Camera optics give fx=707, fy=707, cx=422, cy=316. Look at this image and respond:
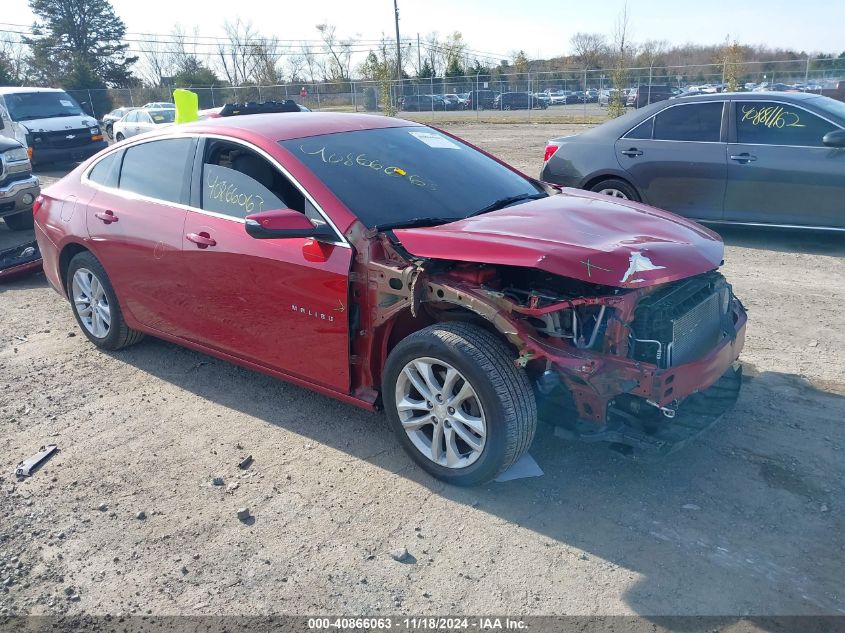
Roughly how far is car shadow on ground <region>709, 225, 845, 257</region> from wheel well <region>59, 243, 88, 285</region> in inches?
258

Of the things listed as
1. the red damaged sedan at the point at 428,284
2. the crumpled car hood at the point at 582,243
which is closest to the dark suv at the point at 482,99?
the red damaged sedan at the point at 428,284

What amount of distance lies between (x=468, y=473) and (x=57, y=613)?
1.82 m

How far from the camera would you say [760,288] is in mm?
6305

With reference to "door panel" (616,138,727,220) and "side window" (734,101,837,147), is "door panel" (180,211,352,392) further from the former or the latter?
"side window" (734,101,837,147)

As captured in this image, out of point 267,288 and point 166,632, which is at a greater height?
point 267,288

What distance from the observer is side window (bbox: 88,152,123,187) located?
5.05 metres

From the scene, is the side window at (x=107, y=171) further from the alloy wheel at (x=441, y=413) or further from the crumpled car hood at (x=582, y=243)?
the alloy wheel at (x=441, y=413)

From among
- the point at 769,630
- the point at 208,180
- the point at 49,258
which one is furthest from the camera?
the point at 49,258

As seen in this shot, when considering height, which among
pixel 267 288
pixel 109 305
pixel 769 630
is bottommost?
pixel 769 630

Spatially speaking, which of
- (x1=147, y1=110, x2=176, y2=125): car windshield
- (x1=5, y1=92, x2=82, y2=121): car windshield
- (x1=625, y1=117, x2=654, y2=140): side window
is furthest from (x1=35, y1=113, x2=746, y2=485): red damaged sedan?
(x1=147, y1=110, x2=176, y2=125): car windshield

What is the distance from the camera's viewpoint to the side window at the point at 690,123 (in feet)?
26.0

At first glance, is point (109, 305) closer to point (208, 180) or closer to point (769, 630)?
point (208, 180)

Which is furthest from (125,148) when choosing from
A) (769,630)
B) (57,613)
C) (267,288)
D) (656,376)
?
(769,630)

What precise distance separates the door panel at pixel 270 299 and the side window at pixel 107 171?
1111 mm
